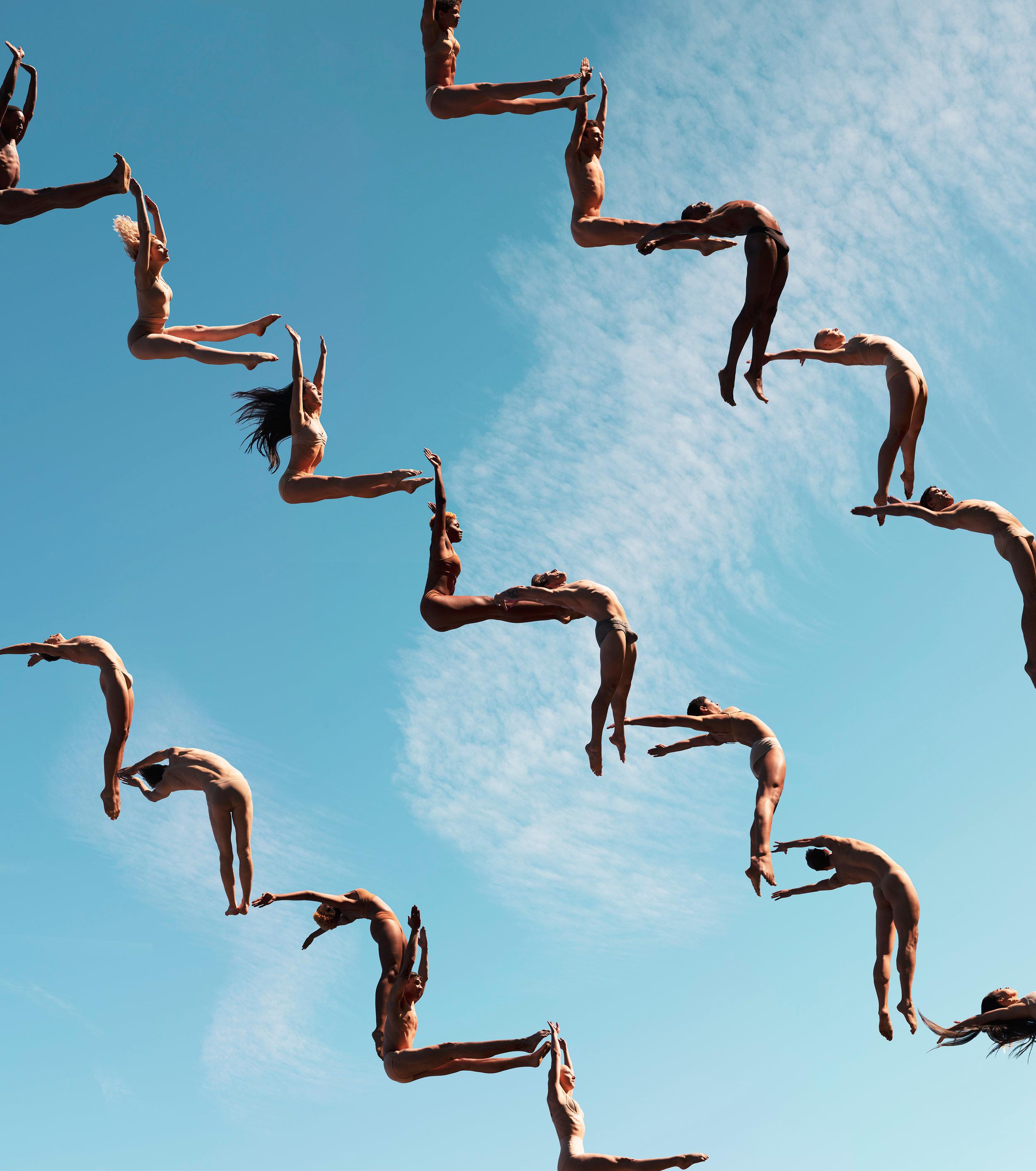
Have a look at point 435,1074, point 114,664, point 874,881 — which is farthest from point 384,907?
point 874,881

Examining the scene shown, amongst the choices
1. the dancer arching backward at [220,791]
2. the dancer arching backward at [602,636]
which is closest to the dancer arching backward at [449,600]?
the dancer arching backward at [602,636]

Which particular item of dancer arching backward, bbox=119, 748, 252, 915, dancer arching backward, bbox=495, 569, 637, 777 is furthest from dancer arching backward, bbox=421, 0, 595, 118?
dancer arching backward, bbox=119, 748, 252, 915

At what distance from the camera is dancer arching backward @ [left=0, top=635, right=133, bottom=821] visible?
17000 millimetres

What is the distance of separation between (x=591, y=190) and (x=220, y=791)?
9.45 m

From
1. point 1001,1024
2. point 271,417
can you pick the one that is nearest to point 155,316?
point 271,417

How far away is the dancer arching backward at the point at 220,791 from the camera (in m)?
16.4

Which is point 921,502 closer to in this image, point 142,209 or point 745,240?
point 745,240

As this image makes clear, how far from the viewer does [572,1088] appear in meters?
16.9

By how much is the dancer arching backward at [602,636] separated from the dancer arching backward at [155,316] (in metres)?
5.35

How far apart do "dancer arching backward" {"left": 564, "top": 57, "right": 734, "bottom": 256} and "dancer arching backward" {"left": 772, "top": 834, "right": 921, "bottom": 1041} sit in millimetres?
8090

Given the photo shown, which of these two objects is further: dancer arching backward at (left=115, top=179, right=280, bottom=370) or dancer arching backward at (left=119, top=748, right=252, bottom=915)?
dancer arching backward at (left=115, top=179, right=280, bottom=370)

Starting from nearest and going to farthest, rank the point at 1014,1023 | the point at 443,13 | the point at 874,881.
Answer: the point at 1014,1023 < the point at 874,881 < the point at 443,13

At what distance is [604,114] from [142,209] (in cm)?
652

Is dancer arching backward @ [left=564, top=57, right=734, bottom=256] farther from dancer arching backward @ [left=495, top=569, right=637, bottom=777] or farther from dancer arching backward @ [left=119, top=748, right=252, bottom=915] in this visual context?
dancer arching backward @ [left=119, top=748, right=252, bottom=915]
